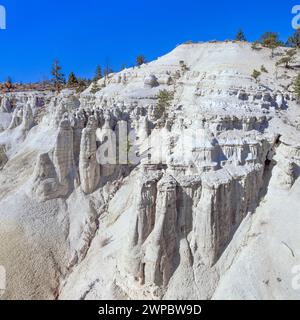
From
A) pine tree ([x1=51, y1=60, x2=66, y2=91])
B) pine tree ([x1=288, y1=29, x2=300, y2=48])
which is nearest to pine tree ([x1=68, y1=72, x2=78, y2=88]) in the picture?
pine tree ([x1=51, y1=60, x2=66, y2=91])

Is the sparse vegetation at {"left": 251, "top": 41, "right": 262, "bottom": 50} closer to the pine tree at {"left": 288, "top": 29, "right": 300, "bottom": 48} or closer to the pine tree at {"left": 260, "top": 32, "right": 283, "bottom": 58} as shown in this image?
the pine tree at {"left": 260, "top": 32, "right": 283, "bottom": 58}

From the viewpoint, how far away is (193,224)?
40.4ft

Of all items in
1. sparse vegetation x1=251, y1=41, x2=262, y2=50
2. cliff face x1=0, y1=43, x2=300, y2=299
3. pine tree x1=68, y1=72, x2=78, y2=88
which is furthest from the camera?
pine tree x1=68, y1=72, x2=78, y2=88

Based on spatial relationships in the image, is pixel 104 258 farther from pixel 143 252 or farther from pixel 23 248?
pixel 23 248

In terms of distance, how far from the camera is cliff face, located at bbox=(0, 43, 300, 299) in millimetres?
11766

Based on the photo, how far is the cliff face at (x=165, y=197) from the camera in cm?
1177

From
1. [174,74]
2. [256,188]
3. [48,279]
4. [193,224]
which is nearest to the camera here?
[193,224]

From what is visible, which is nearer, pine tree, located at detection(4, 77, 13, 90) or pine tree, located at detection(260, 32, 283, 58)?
pine tree, located at detection(260, 32, 283, 58)

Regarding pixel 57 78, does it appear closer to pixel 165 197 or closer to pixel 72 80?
pixel 72 80

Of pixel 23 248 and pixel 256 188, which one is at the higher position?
pixel 256 188

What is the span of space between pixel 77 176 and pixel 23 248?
5818mm

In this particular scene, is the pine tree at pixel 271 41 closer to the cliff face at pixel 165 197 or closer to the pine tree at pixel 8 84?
the cliff face at pixel 165 197
